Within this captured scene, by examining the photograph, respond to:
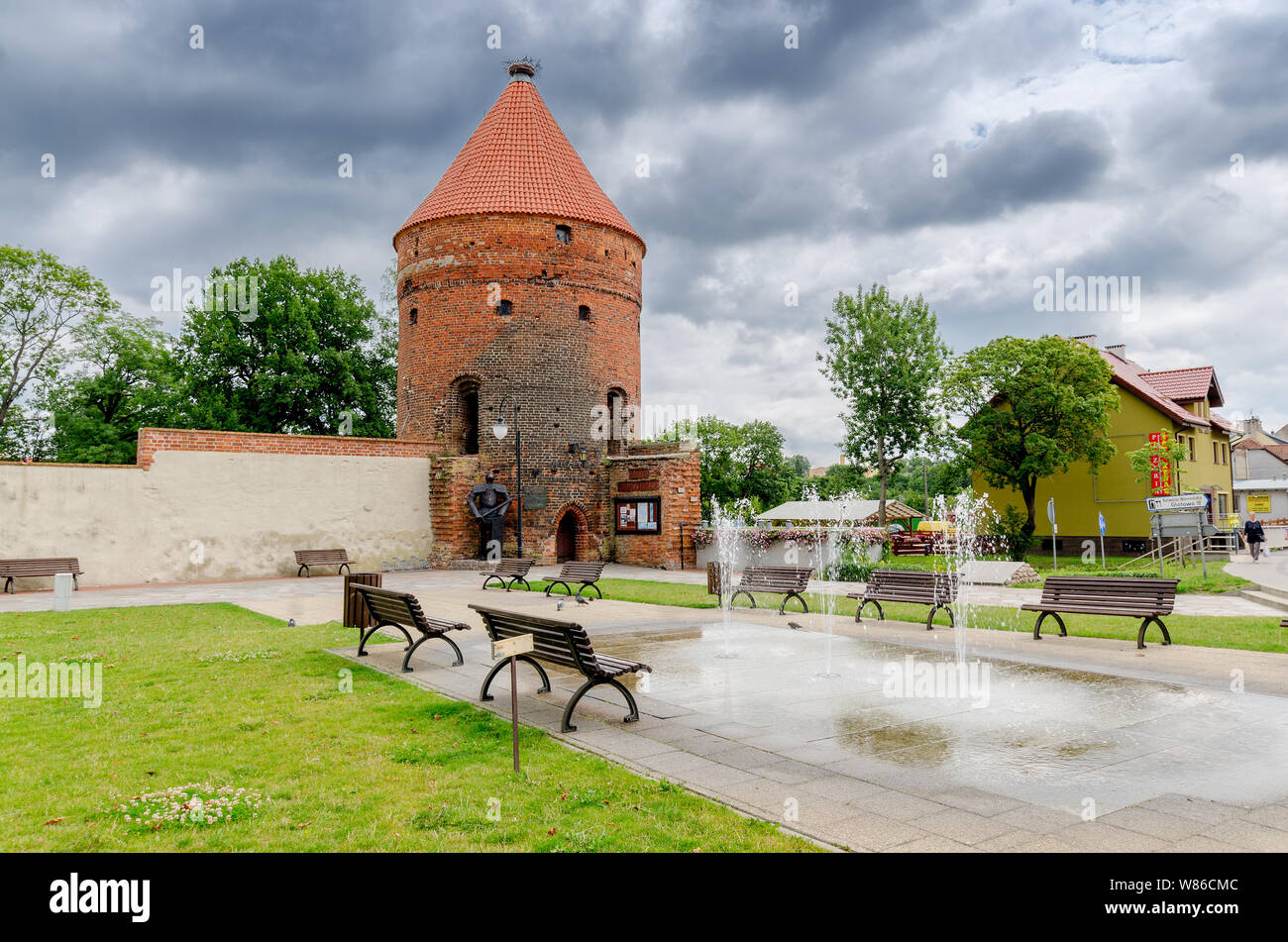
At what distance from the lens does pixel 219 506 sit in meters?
22.7

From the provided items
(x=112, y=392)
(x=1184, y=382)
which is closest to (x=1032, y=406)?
(x=1184, y=382)

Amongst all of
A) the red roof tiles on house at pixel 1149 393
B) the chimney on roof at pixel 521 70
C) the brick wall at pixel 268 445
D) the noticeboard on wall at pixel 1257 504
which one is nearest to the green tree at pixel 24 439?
the brick wall at pixel 268 445

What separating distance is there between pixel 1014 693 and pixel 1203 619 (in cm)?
738

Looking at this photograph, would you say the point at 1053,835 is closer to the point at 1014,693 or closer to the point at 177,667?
the point at 1014,693

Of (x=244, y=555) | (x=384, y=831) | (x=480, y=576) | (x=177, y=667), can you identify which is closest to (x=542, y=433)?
(x=480, y=576)

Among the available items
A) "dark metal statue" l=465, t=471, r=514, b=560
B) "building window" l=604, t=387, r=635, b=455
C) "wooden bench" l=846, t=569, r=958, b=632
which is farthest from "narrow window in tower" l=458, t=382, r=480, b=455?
"wooden bench" l=846, t=569, r=958, b=632

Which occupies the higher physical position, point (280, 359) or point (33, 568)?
point (280, 359)

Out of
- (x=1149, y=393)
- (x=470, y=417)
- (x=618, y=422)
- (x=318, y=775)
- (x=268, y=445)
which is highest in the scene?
(x=1149, y=393)

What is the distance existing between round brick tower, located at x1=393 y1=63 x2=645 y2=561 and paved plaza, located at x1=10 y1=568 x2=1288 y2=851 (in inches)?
636

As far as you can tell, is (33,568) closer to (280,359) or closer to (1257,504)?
(280,359)

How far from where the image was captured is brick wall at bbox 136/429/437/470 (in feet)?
71.7

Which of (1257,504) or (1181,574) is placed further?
(1257,504)

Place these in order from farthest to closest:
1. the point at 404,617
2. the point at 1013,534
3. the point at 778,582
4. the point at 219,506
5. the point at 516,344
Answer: the point at 1013,534 < the point at 516,344 < the point at 219,506 < the point at 778,582 < the point at 404,617

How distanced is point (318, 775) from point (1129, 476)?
37.0m
